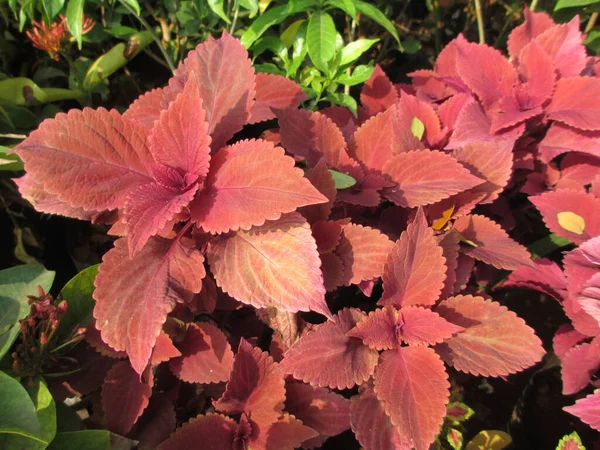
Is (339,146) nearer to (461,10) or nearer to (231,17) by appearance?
(231,17)

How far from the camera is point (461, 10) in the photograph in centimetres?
173

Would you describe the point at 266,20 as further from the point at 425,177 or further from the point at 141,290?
the point at 141,290

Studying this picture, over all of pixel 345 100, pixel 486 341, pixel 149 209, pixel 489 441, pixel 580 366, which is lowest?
pixel 489 441

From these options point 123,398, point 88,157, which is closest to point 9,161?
point 88,157

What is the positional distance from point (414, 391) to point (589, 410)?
0.82ft

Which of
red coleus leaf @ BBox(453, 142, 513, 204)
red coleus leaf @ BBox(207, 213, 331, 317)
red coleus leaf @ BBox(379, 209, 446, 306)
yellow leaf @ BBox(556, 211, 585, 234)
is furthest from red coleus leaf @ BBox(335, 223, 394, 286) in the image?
yellow leaf @ BBox(556, 211, 585, 234)

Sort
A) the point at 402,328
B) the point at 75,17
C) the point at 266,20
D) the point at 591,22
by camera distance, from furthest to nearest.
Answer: the point at 591,22 < the point at 266,20 < the point at 75,17 < the point at 402,328

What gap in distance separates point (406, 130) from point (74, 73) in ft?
2.72

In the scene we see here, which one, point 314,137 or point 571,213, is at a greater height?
point 314,137

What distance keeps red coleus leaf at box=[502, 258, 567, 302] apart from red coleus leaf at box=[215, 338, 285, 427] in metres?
0.44

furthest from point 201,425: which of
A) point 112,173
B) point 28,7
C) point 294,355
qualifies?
point 28,7

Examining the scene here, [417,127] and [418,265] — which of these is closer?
[418,265]

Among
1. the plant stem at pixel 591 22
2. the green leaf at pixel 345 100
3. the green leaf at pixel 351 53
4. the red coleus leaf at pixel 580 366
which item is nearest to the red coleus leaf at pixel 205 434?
Answer: the red coleus leaf at pixel 580 366

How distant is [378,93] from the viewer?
1.10m
